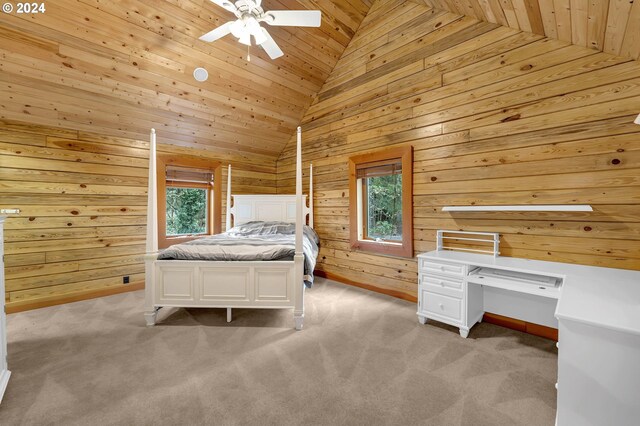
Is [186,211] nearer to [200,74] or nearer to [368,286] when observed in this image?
[200,74]

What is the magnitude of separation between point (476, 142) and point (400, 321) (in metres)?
2.02

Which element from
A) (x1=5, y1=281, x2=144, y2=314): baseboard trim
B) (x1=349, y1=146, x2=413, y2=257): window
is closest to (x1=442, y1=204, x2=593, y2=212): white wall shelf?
(x1=349, y1=146, x2=413, y2=257): window

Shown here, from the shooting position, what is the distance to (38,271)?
328 centimetres

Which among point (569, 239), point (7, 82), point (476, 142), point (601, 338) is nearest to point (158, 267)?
point (7, 82)

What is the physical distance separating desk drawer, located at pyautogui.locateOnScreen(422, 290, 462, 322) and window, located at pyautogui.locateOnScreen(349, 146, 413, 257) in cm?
76

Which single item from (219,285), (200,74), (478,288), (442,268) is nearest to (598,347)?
(442,268)

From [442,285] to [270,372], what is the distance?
1711 mm

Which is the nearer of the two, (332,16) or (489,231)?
(489,231)

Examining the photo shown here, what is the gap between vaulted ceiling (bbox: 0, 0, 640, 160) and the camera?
7.49 feet

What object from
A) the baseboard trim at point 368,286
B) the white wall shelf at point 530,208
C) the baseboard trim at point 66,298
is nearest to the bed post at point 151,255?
the baseboard trim at point 66,298

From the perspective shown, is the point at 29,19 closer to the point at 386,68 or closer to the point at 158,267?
the point at 158,267

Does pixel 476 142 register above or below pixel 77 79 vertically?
below

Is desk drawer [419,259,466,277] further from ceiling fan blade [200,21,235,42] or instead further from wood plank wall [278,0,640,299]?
ceiling fan blade [200,21,235,42]

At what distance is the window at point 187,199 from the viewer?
13.8 feet
